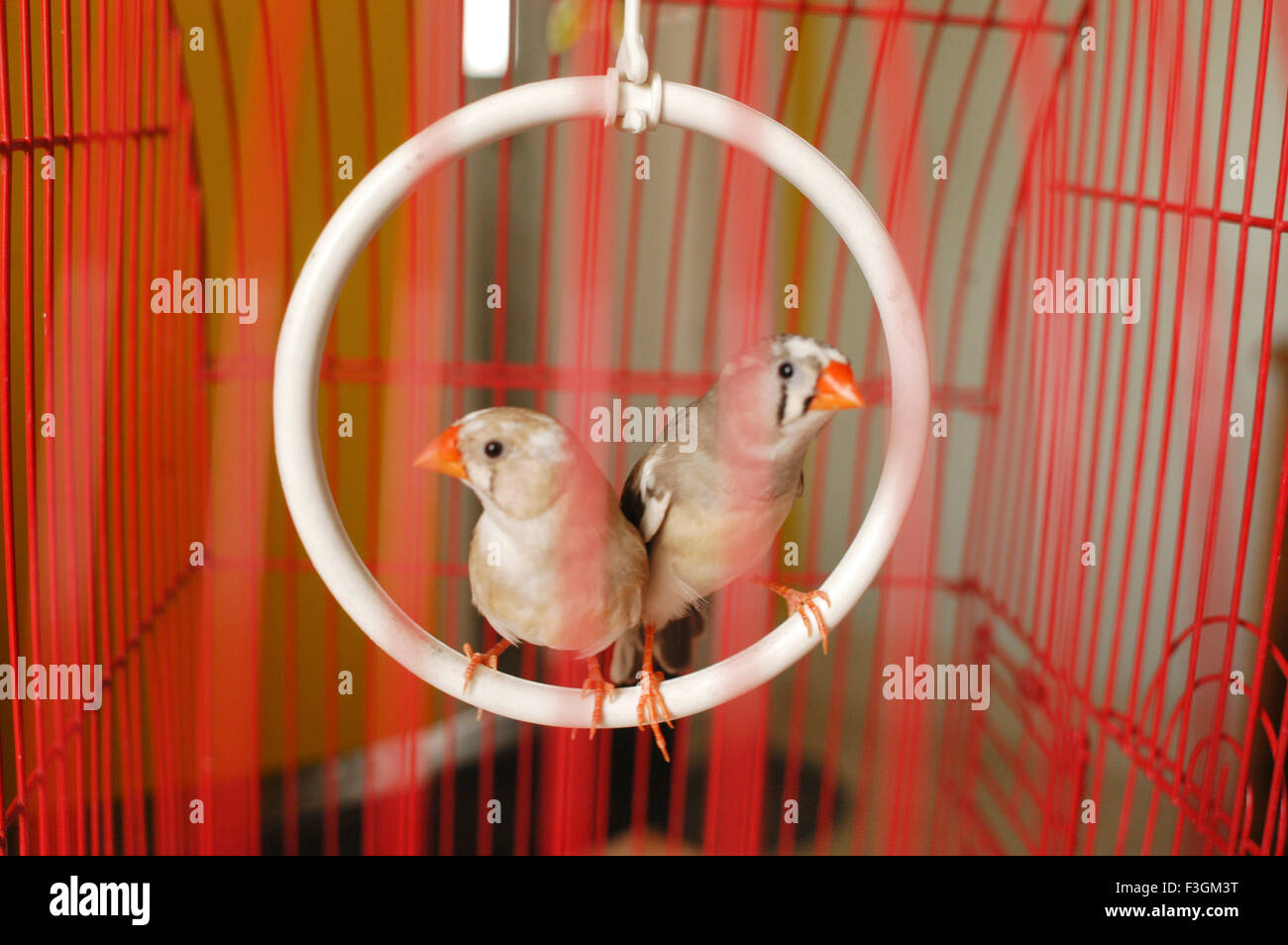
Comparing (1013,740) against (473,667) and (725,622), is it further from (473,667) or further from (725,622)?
(473,667)

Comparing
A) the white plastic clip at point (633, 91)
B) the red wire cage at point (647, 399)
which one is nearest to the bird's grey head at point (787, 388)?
the white plastic clip at point (633, 91)

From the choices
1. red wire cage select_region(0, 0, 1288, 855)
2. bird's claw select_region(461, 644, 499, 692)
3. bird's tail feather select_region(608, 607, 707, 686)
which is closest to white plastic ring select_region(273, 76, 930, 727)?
bird's claw select_region(461, 644, 499, 692)

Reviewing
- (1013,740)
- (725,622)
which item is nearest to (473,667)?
(725,622)

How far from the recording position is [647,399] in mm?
766

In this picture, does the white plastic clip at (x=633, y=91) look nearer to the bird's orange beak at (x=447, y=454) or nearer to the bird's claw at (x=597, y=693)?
the bird's orange beak at (x=447, y=454)

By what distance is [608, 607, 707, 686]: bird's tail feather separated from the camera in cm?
56

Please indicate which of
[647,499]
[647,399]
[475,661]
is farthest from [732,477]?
[647,399]

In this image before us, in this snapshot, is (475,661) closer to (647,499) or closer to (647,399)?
(647,499)

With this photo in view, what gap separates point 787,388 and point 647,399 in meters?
0.33

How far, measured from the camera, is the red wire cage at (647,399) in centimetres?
65

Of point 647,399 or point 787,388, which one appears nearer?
point 787,388
